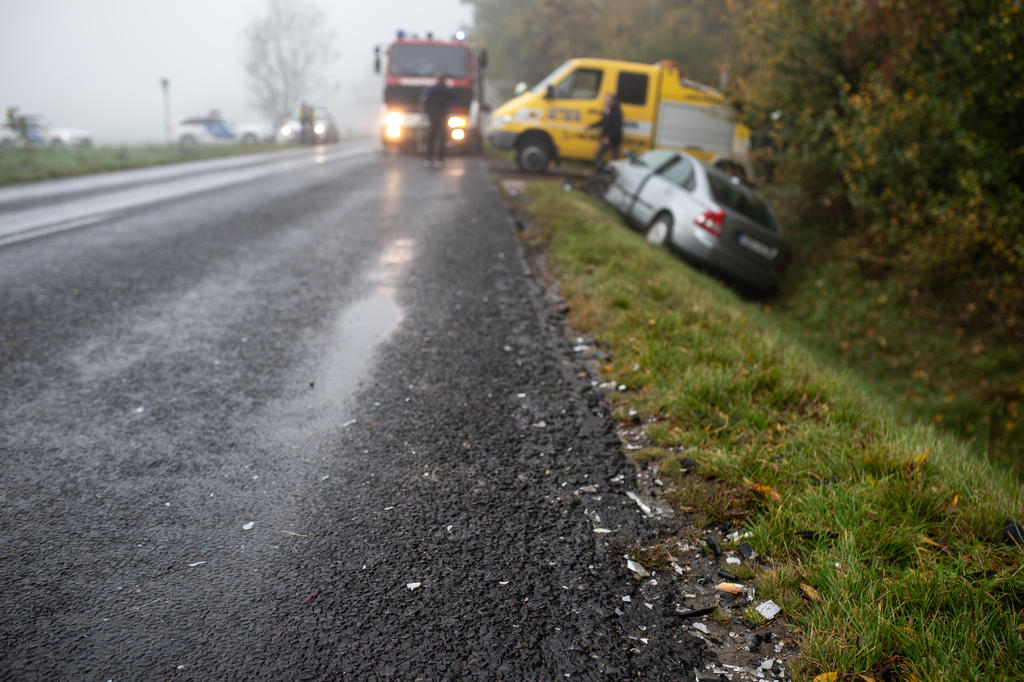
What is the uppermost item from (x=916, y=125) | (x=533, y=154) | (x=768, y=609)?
(x=916, y=125)

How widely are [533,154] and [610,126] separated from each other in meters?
2.22

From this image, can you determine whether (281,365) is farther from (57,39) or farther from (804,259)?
(57,39)

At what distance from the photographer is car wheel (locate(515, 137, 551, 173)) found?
15211 millimetres

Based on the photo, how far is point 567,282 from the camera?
20.2 ft

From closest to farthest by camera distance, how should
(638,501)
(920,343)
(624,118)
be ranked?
1. (638,501)
2. (920,343)
3. (624,118)

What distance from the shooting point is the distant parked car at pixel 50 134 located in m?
26.8

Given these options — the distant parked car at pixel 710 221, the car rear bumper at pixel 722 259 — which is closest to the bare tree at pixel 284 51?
the distant parked car at pixel 710 221

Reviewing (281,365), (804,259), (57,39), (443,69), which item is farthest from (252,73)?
(57,39)

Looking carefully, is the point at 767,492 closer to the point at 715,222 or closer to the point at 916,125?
the point at 715,222

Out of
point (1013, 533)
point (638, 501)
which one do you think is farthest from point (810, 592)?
point (1013, 533)

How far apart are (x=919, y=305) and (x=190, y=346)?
345 inches

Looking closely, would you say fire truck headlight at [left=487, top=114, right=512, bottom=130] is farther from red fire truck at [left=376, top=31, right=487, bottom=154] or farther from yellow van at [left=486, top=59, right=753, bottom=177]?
red fire truck at [left=376, top=31, right=487, bottom=154]

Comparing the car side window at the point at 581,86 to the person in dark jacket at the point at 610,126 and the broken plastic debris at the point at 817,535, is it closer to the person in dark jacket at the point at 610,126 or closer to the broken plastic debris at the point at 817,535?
the person in dark jacket at the point at 610,126

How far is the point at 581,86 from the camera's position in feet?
48.4
